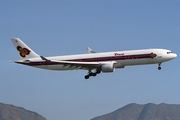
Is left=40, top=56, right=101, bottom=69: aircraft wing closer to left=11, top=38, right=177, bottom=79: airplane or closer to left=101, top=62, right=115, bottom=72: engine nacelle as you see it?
left=11, top=38, right=177, bottom=79: airplane

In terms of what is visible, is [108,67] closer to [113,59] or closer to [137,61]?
[113,59]

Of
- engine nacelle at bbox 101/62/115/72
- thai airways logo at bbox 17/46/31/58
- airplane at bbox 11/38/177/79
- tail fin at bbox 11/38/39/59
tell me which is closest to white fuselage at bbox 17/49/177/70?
airplane at bbox 11/38/177/79

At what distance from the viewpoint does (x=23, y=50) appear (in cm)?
8012

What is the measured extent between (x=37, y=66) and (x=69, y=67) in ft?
31.0

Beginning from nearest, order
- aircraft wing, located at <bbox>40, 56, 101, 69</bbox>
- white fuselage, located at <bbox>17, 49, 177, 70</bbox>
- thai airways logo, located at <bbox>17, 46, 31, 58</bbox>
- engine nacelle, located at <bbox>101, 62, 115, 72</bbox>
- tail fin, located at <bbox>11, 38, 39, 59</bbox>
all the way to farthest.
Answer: engine nacelle, located at <bbox>101, 62, 115, 72</bbox> → aircraft wing, located at <bbox>40, 56, 101, 69</bbox> → white fuselage, located at <bbox>17, 49, 177, 70</bbox> → tail fin, located at <bbox>11, 38, 39, 59</bbox> → thai airways logo, located at <bbox>17, 46, 31, 58</bbox>

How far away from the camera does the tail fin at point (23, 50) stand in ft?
260

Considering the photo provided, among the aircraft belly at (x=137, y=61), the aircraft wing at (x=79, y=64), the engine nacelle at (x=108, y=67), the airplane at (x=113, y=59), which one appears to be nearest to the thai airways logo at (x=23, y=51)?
the airplane at (x=113, y=59)

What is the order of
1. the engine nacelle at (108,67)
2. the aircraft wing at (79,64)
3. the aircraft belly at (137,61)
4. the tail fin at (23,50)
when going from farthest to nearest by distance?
the tail fin at (23,50)
the aircraft belly at (137,61)
the aircraft wing at (79,64)
the engine nacelle at (108,67)

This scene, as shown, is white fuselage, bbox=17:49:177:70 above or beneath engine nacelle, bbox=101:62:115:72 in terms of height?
above

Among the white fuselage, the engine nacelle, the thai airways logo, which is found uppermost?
the thai airways logo

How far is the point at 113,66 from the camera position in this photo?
6888cm

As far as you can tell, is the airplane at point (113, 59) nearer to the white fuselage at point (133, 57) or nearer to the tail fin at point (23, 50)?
the white fuselage at point (133, 57)

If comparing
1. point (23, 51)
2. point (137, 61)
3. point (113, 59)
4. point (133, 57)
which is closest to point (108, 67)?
point (113, 59)

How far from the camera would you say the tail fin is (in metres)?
79.1
